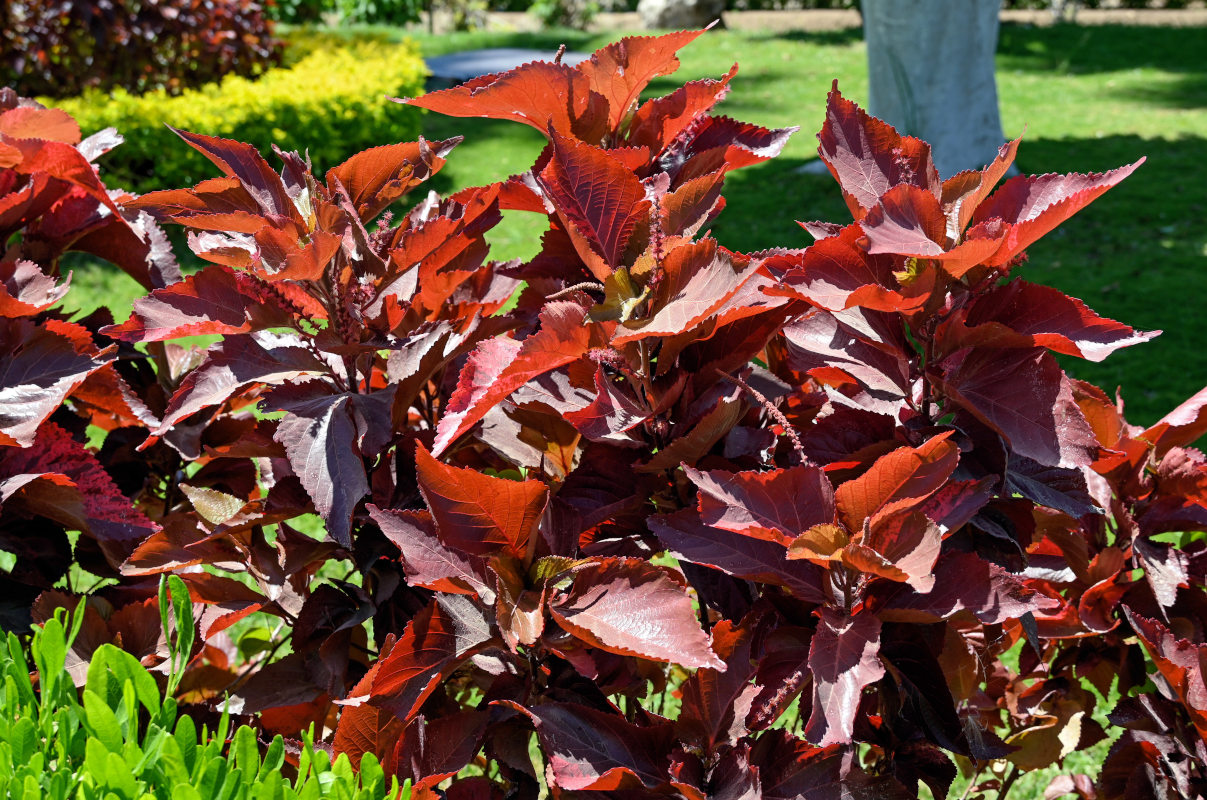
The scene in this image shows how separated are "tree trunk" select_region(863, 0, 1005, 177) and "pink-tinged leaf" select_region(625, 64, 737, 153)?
640 centimetres

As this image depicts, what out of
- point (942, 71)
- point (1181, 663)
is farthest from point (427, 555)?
point (942, 71)

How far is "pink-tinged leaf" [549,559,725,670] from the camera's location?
99 cm

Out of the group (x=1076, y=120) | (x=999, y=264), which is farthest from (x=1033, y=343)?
(x=1076, y=120)

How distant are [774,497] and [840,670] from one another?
178mm

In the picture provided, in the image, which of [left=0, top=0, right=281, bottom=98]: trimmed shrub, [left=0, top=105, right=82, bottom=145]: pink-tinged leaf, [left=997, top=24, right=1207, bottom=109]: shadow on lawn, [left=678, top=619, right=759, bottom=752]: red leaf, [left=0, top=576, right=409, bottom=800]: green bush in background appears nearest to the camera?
[left=0, top=576, right=409, bottom=800]: green bush in background

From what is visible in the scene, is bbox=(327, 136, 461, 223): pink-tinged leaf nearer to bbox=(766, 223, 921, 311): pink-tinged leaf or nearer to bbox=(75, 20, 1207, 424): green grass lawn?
bbox=(766, 223, 921, 311): pink-tinged leaf

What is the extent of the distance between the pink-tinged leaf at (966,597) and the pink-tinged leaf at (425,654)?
429 millimetres

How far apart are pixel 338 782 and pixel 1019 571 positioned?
A: 0.78m

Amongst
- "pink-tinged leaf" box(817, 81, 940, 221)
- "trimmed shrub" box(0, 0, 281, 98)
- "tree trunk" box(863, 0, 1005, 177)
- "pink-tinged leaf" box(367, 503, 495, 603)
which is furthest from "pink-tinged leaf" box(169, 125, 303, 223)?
"trimmed shrub" box(0, 0, 281, 98)

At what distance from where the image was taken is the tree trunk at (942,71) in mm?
7488

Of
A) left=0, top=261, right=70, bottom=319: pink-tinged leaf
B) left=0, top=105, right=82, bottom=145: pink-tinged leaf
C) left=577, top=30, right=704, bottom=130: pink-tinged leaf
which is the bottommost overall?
left=0, top=261, right=70, bottom=319: pink-tinged leaf

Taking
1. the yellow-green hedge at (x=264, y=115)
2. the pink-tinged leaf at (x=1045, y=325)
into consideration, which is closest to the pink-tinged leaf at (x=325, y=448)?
the pink-tinged leaf at (x=1045, y=325)

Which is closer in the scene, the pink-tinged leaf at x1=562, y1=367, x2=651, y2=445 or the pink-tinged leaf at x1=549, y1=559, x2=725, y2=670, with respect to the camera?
the pink-tinged leaf at x1=549, y1=559, x2=725, y2=670

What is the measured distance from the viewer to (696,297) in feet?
3.59
